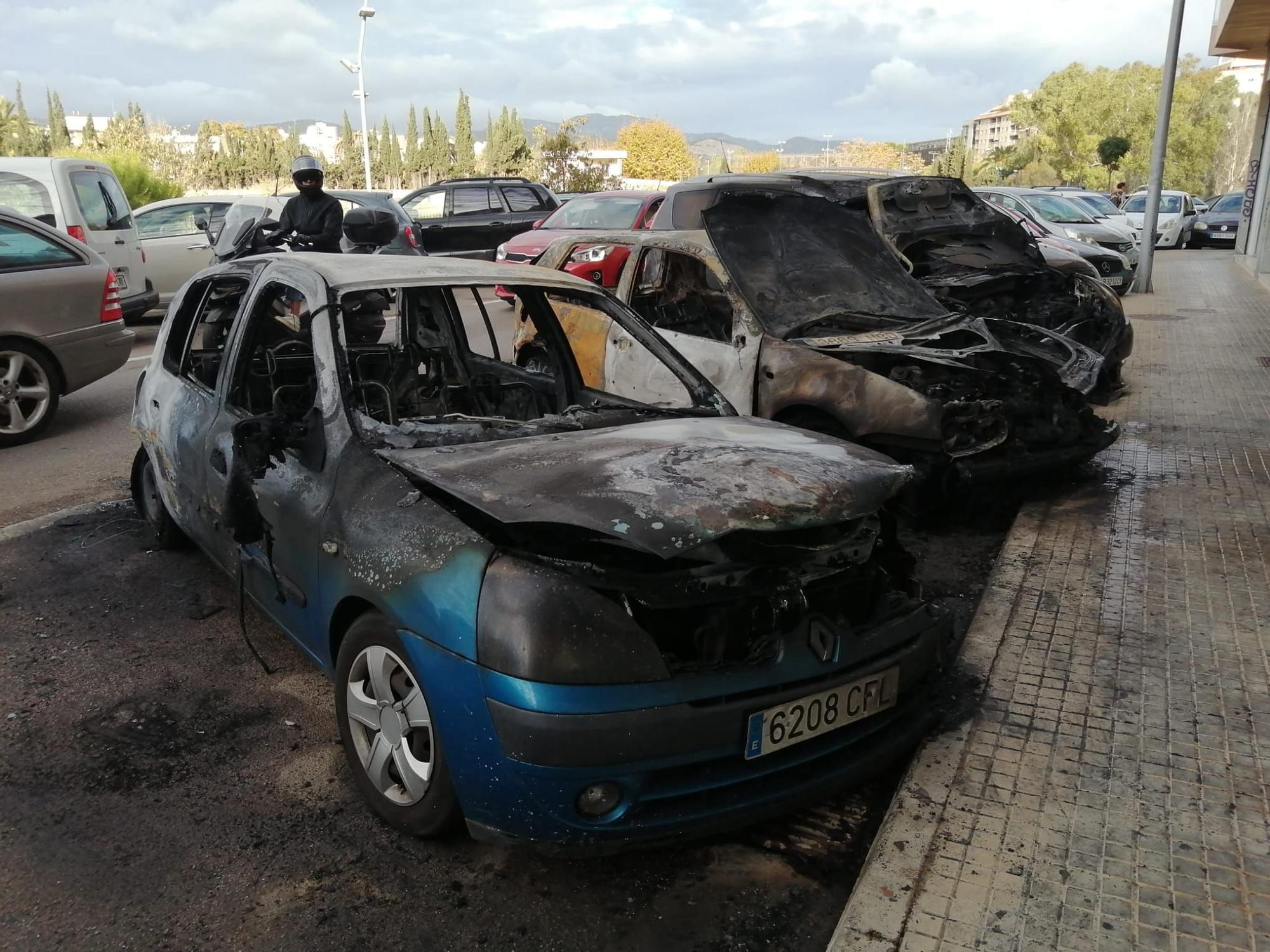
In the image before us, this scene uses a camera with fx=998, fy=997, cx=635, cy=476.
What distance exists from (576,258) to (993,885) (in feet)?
26.7

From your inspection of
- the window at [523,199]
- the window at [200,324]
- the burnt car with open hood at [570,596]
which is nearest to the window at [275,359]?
the burnt car with open hood at [570,596]

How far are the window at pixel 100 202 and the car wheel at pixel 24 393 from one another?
13.7 feet

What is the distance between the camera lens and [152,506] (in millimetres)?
5070

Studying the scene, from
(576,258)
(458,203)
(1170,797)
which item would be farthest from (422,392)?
(458,203)

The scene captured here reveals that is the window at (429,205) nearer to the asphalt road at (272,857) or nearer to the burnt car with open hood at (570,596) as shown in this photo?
the burnt car with open hood at (570,596)

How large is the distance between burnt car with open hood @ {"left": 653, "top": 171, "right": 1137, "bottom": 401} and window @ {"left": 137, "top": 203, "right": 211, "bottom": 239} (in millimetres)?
7928

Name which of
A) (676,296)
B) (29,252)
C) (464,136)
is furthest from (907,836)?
(464,136)

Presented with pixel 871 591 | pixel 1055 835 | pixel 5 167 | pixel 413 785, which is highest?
pixel 5 167

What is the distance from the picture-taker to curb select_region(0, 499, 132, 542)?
5.31m

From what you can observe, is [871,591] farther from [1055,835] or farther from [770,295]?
[770,295]

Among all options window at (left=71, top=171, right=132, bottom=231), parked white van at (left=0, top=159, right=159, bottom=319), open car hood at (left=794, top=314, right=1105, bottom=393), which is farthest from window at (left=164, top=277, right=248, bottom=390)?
window at (left=71, top=171, right=132, bottom=231)

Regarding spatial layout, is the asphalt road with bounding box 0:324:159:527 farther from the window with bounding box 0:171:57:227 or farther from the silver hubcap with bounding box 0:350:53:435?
the window with bounding box 0:171:57:227

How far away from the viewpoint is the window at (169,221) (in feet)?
44.1

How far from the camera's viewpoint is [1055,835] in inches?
110
